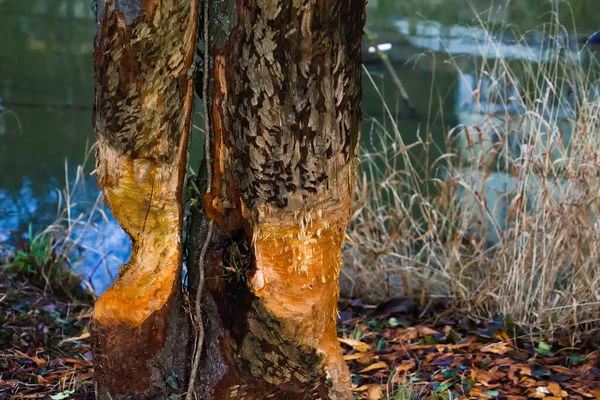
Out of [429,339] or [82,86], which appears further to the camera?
[82,86]

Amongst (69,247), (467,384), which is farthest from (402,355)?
(69,247)

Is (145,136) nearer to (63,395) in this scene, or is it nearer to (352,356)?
(63,395)

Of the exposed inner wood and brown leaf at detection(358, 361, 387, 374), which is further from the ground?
the exposed inner wood

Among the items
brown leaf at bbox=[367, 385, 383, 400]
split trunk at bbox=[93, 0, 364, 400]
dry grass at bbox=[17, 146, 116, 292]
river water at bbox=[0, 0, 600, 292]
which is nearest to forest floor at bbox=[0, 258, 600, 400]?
brown leaf at bbox=[367, 385, 383, 400]

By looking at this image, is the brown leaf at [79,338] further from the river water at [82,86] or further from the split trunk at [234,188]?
the river water at [82,86]

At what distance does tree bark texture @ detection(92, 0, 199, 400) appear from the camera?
1.40m

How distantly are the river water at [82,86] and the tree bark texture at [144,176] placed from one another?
1557 mm

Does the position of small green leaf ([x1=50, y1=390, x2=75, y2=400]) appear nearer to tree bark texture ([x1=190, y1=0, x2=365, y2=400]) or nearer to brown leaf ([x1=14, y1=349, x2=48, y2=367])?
brown leaf ([x1=14, y1=349, x2=48, y2=367])

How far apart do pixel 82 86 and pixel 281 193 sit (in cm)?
543

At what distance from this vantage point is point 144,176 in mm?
1514

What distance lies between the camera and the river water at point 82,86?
12.7ft

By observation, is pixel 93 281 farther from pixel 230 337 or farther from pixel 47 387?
pixel 230 337

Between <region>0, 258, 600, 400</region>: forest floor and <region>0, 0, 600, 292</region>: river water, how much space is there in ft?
2.71

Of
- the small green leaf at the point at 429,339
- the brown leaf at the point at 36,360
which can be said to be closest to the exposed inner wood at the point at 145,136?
the brown leaf at the point at 36,360
